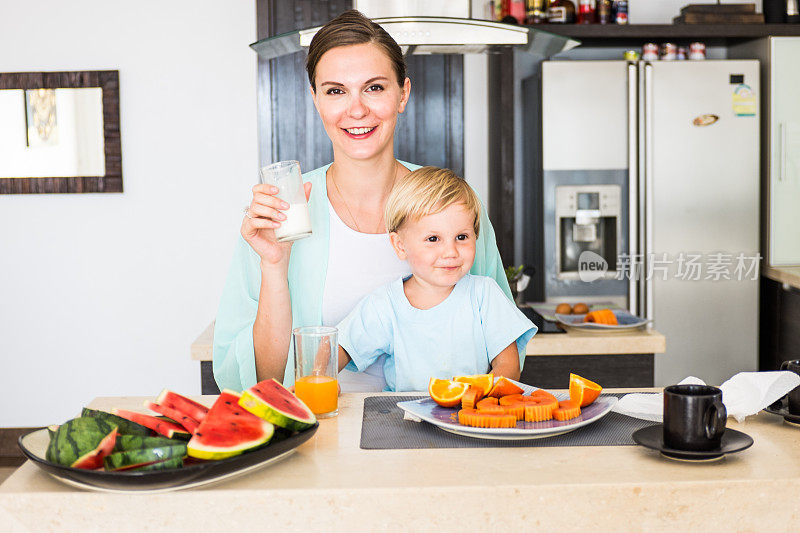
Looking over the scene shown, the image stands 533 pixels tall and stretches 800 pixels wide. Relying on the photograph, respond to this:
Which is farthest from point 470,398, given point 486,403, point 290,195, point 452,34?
point 452,34

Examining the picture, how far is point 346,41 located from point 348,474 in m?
1.05

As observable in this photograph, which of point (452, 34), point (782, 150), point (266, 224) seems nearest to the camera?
point (266, 224)

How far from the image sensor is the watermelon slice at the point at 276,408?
124 centimetres

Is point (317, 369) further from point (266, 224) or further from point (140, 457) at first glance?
point (140, 457)

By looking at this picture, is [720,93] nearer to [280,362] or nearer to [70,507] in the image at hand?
[280,362]

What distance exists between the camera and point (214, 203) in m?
4.44

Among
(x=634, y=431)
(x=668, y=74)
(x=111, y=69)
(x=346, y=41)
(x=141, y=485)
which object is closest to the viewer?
(x=141, y=485)

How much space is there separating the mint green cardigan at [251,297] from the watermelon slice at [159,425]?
0.56m

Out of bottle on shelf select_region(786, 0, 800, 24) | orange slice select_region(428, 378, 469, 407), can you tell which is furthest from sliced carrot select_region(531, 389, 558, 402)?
bottle on shelf select_region(786, 0, 800, 24)

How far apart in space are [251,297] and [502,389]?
2.33ft

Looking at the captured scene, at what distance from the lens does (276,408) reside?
4.10 ft

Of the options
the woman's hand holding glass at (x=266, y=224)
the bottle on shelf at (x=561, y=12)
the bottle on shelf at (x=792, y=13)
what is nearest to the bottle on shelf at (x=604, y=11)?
the bottle on shelf at (x=561, y=12)

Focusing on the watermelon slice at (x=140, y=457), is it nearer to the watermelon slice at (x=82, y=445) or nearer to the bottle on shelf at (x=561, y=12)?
the watermelon slice at (x=82, y=445)

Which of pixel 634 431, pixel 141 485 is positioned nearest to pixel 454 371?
pixel 634 431
